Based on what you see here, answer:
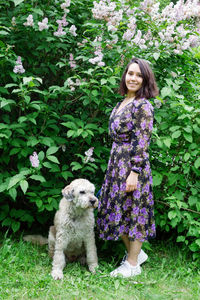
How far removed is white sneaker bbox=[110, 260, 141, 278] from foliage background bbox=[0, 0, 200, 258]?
0.55 m

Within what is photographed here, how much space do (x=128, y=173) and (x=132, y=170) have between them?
14 cm

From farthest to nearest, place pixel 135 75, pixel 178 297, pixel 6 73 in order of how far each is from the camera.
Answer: pixel 6 73 → pixel 135 75 → pixel 178 297

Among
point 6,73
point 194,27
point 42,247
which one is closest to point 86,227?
point 42,247

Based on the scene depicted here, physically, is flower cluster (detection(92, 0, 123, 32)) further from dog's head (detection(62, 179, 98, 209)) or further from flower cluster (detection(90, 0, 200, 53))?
dog's head (detection(62, 179, 98, 209))

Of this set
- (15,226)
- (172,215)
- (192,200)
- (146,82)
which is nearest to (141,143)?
(146,82)

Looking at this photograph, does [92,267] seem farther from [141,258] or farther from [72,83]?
[72,83]

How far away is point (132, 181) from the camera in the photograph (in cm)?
286

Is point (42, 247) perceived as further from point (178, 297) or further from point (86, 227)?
point (178, 297)

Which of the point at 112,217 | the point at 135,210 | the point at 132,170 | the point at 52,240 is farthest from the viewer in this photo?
the point at 52,240

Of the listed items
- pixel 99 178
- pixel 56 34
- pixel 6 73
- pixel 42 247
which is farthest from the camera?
pixel 99 178

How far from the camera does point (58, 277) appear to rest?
3.00 metres

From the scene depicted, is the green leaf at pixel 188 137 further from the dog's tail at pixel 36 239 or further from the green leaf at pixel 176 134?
the dog's tail at pixel 36 239

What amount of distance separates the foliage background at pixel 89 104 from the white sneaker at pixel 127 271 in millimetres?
545

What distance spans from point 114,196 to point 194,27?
2.38 m
